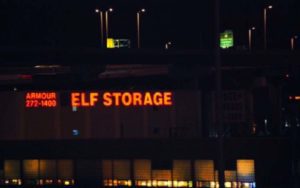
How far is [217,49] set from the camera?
2753 centimetres

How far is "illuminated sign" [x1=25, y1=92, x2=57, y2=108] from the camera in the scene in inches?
2249

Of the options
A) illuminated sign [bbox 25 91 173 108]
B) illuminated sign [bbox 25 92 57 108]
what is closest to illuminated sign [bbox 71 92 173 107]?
illuminated sign [bbox 25 91 173 108]

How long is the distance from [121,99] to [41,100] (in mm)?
7112

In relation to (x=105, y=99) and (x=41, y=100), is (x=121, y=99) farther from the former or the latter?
(x=41, y=100)

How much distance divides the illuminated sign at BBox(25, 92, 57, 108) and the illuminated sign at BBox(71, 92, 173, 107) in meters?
1.80

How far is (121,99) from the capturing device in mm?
56406

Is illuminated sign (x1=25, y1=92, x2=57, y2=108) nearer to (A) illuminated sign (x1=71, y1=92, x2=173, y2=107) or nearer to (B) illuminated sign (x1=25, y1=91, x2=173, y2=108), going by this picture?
(B) illuminated sign (x1=25, y1=91, x2=173, y2=108)

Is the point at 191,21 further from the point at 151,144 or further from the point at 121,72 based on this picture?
the point at 151,144

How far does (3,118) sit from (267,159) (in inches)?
960

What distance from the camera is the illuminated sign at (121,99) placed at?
5572 cm

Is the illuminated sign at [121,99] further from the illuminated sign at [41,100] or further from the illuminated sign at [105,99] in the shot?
the illuminated sign at [41,100]

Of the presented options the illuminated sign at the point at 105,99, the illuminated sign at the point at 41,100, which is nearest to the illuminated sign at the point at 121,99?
the illuminated sign at the point at 105,99

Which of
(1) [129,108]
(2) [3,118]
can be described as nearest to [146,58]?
(1) [129,108]

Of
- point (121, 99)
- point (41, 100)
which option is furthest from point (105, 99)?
point (41, 100)
